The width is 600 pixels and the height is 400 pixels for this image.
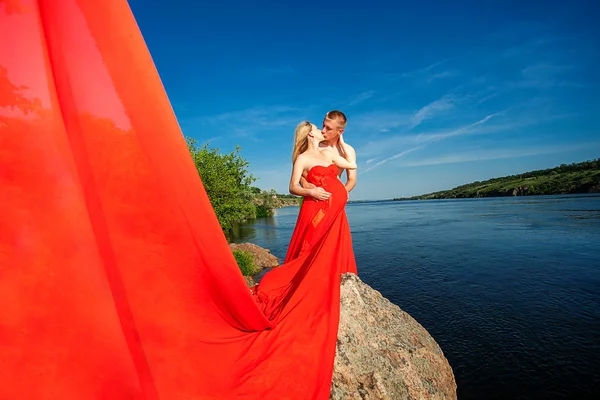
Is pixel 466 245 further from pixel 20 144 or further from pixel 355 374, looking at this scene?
pixel 20 144

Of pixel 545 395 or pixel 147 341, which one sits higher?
pixel 147 341

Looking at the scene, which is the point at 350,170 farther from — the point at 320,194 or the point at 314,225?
the point at 314,225

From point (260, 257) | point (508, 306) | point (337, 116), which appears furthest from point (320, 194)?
point (260, 257)

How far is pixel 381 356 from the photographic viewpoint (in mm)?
3084

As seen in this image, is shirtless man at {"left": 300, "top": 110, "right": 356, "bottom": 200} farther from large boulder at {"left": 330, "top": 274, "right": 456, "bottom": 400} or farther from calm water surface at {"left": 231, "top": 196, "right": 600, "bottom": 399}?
calm water surface at {"left": 231, "top": 196, "right": 600, "bottom": 399}

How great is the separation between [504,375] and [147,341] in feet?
26.0

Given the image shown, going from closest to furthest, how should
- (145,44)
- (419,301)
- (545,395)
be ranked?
1. (145,44)
2. (545,395)
3. (419,301)

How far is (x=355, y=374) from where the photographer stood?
9.16 feet

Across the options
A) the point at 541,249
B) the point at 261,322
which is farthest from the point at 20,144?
the point at 541,249

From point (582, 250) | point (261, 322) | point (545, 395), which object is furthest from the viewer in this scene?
point (582, 250)

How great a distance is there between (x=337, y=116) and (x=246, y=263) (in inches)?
497

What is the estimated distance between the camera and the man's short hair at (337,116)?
13.6ft

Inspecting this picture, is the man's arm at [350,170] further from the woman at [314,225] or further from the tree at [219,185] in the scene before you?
the tree at [219,185]

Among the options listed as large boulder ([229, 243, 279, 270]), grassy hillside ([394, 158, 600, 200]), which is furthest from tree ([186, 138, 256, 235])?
grassy hillside ([394, 158, 600, 200])
